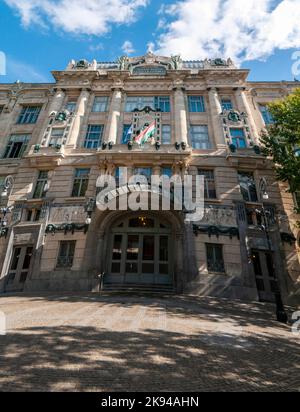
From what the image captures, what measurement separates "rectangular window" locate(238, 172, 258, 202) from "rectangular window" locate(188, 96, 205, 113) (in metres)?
8.62

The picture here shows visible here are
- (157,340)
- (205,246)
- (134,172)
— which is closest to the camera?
(157,340)

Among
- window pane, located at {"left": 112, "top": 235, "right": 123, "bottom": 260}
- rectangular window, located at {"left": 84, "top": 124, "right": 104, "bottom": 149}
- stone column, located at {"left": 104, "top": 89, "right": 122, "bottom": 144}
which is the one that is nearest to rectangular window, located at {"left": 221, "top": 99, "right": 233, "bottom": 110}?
stone column, located at {"left": 104, "top": 89, "right": 122, "bottom": 144}

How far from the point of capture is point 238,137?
19328 millimetres

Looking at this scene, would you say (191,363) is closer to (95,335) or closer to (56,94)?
(95,335)

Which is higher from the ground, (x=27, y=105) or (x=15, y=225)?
(x=27, y=105)

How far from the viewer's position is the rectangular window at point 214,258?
1427cm

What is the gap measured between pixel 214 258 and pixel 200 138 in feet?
37.7

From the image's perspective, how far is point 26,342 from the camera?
491cm

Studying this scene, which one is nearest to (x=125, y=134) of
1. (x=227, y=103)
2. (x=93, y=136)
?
(x=93, y=136)

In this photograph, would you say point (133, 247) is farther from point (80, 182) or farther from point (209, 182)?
point (209, 182)

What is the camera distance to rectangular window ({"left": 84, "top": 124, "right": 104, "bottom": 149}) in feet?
65.0

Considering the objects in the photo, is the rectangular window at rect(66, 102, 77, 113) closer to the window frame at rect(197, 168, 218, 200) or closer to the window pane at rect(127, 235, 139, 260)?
the window frame at rect(197, 168, 218, 200)
